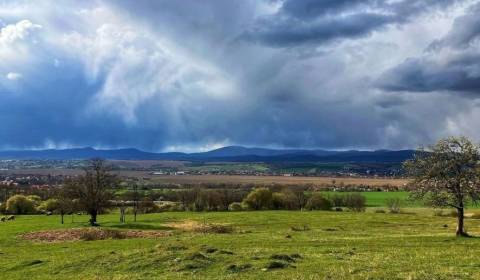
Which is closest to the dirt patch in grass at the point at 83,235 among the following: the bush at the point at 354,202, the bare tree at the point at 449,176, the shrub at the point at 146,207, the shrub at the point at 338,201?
the bare tree at the point at 449,176

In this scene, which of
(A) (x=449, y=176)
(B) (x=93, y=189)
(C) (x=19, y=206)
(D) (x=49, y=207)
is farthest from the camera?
(C) (x=19, y=206)

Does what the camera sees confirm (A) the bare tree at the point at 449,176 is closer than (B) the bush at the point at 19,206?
Yes

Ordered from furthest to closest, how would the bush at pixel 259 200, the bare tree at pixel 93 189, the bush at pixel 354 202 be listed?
1. the bush at pixel 354 202
2. the bush at pixel 259 200
3. the bare tree at pixel 93 189

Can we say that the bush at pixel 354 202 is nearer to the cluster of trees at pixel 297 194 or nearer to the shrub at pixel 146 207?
the cluster of trees at pixel 297 194

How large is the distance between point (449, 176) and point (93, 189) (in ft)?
181

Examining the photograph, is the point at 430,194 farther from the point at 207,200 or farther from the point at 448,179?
the point at 207,200

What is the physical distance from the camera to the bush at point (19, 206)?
111375 millimetres

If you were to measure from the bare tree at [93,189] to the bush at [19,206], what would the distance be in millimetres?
35683

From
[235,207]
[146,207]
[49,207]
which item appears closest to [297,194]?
[235,207]

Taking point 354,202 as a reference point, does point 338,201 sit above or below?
below

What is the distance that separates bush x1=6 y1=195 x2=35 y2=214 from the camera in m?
111

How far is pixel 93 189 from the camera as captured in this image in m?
80.7

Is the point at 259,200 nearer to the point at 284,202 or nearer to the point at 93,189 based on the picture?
the point at 284,202

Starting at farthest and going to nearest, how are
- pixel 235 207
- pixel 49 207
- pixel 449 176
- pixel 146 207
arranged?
pixel 235 207
pixel 146 207
pixel 49 207
pixel 449 176
